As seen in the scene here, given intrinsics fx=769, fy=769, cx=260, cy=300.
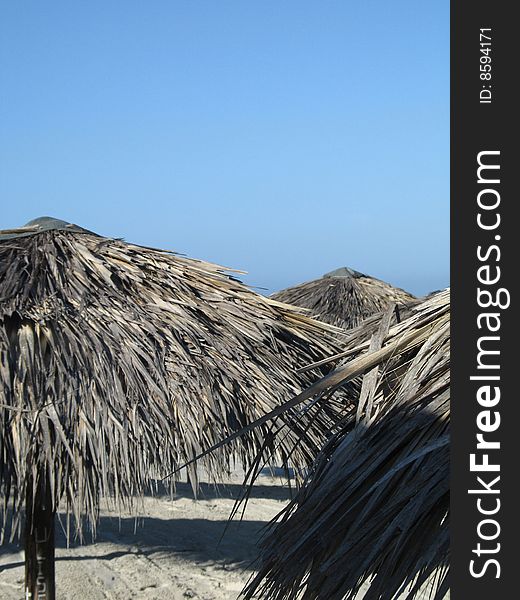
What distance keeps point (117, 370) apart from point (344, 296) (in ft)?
26.7

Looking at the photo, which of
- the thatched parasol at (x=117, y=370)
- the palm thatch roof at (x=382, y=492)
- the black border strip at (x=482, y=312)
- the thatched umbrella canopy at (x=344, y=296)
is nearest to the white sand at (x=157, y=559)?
the thatched parasol at (x=117, y=370)

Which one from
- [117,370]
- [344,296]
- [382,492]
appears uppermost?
[344,296]

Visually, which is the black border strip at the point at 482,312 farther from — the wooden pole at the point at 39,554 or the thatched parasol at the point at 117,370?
the wooden pole at the point at 39,554

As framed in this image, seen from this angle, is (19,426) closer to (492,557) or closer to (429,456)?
(429,456)

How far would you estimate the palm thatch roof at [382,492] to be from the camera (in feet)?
6.41

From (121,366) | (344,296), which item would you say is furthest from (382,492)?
(344,296)

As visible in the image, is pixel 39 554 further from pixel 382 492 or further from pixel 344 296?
pixel 344 296

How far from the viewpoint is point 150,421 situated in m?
4.11

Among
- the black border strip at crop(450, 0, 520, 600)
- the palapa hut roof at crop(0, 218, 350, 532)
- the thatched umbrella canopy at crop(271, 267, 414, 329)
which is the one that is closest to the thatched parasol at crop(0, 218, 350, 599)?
the palapa hut roof at crop(0, 218, 350, 532)

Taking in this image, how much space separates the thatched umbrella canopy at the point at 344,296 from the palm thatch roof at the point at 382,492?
8.96m

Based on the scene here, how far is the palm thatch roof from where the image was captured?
6.41 feet

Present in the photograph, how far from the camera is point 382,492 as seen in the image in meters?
2.07

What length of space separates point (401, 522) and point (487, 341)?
54 centimetres

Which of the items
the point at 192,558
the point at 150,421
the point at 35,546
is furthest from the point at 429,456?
the point at 192,558
